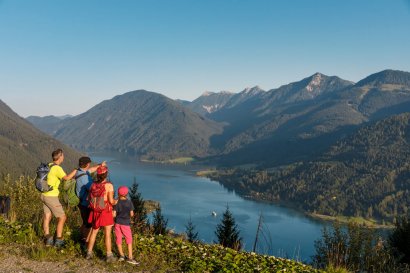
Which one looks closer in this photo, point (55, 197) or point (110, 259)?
point (110, 259)

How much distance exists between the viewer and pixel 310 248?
119 metres

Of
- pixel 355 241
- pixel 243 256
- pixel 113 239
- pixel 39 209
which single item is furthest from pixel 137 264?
pixel 355 241

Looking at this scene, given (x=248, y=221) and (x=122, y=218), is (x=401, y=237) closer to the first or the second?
(x=122, y=218)

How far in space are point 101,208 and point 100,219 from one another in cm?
31

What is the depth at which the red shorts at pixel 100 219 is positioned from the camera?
34.0 ft

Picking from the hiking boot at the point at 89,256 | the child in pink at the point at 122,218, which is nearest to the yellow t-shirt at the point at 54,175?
the child in pink at the point at 122,218

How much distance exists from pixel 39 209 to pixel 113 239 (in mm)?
5543

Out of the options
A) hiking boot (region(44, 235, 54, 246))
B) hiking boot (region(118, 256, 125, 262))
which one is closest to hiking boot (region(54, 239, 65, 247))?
hiking boot (region(44, 235, 54, 246))

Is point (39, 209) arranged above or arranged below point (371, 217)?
above

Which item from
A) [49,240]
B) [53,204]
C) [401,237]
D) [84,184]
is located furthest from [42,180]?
[401,237]

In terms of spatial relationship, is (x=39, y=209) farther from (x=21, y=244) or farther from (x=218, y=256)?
(x=218, y=256)

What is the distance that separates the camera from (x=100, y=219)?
1038cm

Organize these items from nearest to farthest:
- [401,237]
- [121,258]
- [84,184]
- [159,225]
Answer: [121,258] < [84,184] < [159,225] < [401,237]

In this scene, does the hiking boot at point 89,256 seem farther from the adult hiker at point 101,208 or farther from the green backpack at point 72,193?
the green backpack at point 72,193
